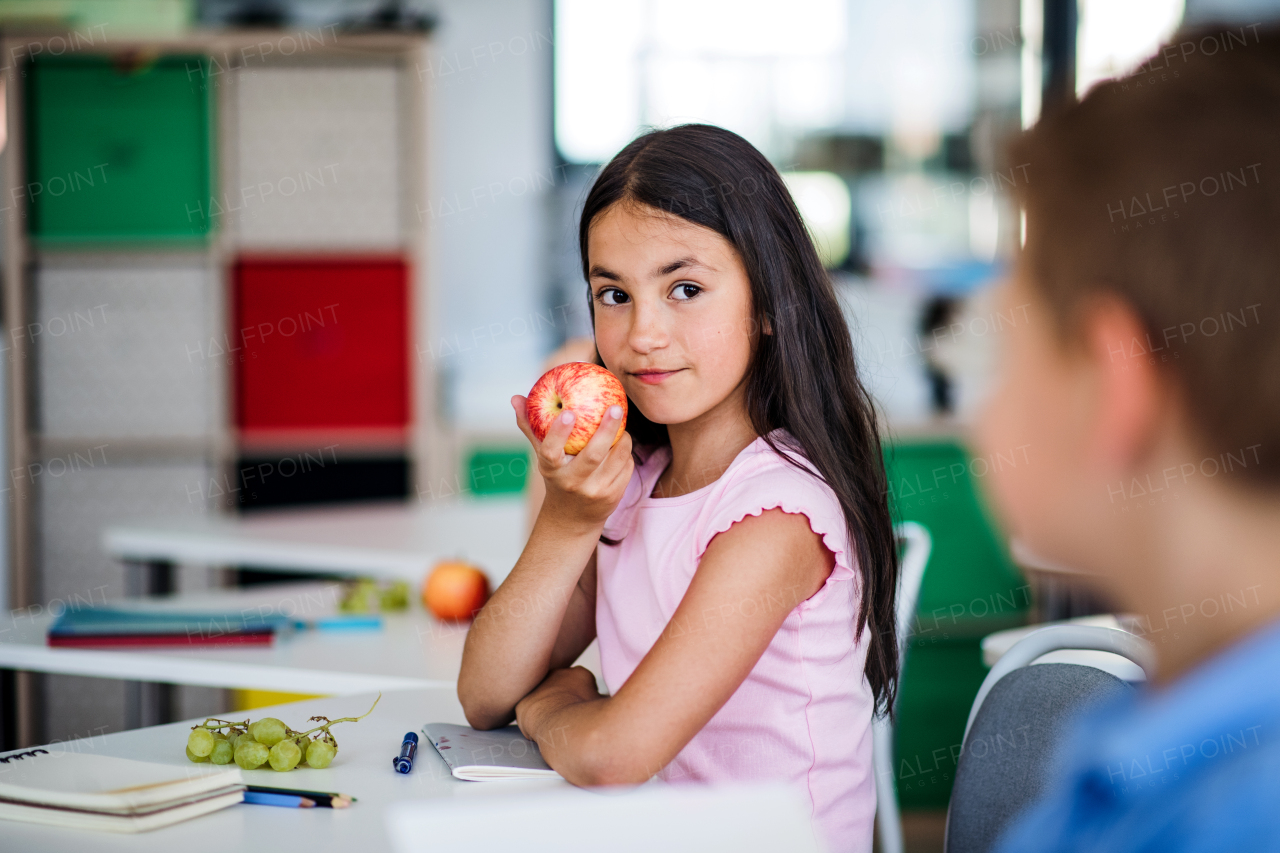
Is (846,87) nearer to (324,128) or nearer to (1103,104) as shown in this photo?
(324,128)

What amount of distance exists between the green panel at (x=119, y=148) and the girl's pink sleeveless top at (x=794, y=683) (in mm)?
2586

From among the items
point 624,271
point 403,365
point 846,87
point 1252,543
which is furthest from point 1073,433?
point 846,87

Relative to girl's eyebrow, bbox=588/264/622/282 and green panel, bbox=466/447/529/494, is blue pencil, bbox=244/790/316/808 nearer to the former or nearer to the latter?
girl's eyebrow, bbox=588/264/622/282

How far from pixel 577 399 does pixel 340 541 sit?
131 centimetres

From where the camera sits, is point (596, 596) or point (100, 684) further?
point (100, 684)

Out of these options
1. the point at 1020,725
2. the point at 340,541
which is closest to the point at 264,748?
the point at 1020,725

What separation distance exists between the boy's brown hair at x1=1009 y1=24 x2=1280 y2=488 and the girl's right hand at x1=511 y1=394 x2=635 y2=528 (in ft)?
1.90

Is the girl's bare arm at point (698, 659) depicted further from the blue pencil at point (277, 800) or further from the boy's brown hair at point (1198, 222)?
the boy's brown hair at point (1198, 222)

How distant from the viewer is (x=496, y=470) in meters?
3.39

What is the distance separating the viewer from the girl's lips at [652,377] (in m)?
1.12

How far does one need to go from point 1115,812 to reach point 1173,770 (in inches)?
1.3

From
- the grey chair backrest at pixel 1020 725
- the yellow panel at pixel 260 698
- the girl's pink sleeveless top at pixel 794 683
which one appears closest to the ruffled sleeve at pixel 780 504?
the girl's pink sleeveless top at pixel 794 683

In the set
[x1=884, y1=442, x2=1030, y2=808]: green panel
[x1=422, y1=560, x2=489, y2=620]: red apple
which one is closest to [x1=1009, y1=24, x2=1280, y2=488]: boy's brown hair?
[x1=422, y1=560, x2=489, y2=620]: red apple

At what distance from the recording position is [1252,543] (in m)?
0.52
